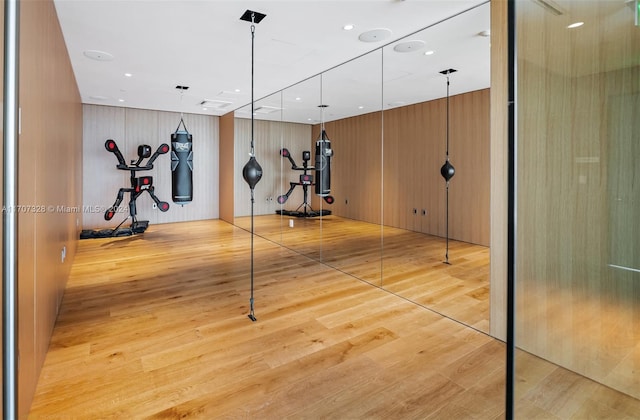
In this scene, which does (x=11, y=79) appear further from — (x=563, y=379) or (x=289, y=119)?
(x=289, y=119)

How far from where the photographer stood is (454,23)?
126 inches

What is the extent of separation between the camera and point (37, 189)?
2195 mm

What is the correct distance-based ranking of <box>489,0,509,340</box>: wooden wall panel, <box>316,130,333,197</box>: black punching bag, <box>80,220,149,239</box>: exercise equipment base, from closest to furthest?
<box>489,0,509,340</box>: wooden wall panel < <box>316,130,333,197</box>: black punching bag < <box>80,220,149,239</box>: exercise equipment base

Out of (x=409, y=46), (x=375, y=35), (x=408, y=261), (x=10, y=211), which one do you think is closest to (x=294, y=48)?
(x=375, y=35)

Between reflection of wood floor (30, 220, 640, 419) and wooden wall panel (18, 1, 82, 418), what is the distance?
29cm

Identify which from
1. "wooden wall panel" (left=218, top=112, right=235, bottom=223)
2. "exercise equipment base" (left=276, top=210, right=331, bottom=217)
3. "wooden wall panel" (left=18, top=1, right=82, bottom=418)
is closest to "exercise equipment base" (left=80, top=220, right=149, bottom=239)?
"wooden wall panel" (left=218, top=112, right=235, bottom=223)

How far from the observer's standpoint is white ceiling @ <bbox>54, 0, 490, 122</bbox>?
306 centimetres

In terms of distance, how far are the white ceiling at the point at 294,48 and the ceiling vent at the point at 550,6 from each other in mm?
1966

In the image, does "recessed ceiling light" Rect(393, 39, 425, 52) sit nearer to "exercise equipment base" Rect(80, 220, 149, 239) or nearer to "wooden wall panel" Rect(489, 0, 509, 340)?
"wooden wall panel" Rect(489, 0, 509, 340)

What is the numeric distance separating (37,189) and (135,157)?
6563 mm

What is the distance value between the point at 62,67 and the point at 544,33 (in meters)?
4.44

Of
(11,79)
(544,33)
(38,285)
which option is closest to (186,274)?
(38,285)

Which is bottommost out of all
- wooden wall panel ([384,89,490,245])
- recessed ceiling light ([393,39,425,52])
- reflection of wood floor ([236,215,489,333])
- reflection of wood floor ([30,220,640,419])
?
reflection of wood floor ([30,220,640,419])

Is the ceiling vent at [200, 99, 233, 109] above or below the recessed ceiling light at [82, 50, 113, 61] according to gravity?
above
